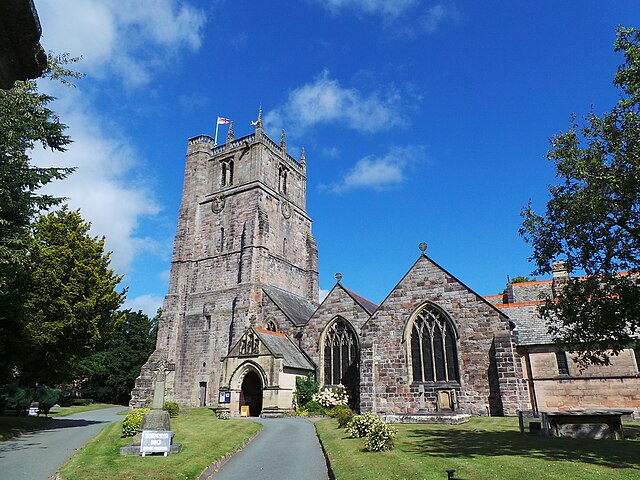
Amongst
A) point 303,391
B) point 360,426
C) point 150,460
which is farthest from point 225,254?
point 150,460

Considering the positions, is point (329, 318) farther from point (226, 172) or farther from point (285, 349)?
point (226, 172)

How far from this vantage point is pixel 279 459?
12.9 m

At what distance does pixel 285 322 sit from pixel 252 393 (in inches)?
248

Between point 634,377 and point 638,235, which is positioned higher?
point 638,235

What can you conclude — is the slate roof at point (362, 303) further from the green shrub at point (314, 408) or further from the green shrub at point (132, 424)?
the green shrub at point (132, 424)

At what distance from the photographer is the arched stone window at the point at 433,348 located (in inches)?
1034

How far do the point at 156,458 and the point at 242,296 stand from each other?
24872mm

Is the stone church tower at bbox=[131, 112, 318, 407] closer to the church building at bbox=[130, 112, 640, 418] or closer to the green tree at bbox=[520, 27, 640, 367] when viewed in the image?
the church building at bbox=[130, 112, 640, 418]

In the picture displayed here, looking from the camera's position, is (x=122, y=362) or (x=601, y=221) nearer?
(x=601, y=221)

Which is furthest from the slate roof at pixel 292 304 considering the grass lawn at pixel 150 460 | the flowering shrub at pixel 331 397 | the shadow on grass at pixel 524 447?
the shadow on grass at pixel 524 447

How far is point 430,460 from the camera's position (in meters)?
10.8

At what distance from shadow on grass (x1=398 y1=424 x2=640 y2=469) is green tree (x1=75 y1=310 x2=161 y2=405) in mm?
42345

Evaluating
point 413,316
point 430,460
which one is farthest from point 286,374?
point 430,460

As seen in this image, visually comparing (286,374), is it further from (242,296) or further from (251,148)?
(251,148)
